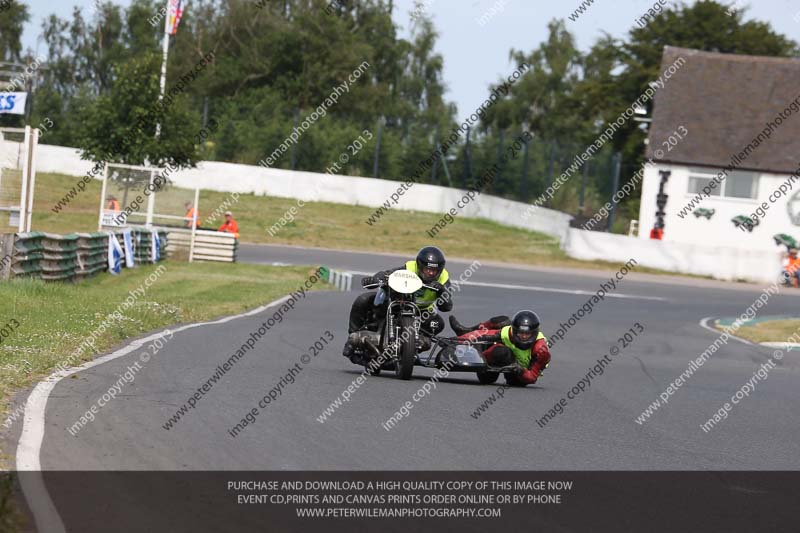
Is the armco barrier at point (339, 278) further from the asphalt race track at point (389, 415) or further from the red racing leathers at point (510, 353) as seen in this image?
the red racing leathers at point (510, 353)

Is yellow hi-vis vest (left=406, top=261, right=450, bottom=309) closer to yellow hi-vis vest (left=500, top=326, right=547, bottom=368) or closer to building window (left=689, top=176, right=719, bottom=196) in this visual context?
yellow hi-vis vest (left=500, top=326, right=547, bottom=368)

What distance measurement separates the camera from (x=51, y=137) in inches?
2287

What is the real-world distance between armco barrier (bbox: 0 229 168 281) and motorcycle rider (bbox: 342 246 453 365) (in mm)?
8275

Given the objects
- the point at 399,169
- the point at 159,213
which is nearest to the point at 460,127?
the point at 399,169

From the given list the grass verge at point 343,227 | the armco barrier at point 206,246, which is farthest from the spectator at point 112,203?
the grass verge at point 343,227

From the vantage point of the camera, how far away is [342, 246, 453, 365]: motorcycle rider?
466 inches

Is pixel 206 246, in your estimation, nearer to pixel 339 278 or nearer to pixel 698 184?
pixel 339 278

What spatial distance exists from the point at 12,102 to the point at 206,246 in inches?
377

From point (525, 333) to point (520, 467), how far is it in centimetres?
443

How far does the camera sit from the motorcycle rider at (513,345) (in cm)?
1217

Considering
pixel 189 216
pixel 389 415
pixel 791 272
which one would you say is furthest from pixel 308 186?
pixel 389 415

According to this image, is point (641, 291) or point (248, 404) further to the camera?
point (641, 291)
